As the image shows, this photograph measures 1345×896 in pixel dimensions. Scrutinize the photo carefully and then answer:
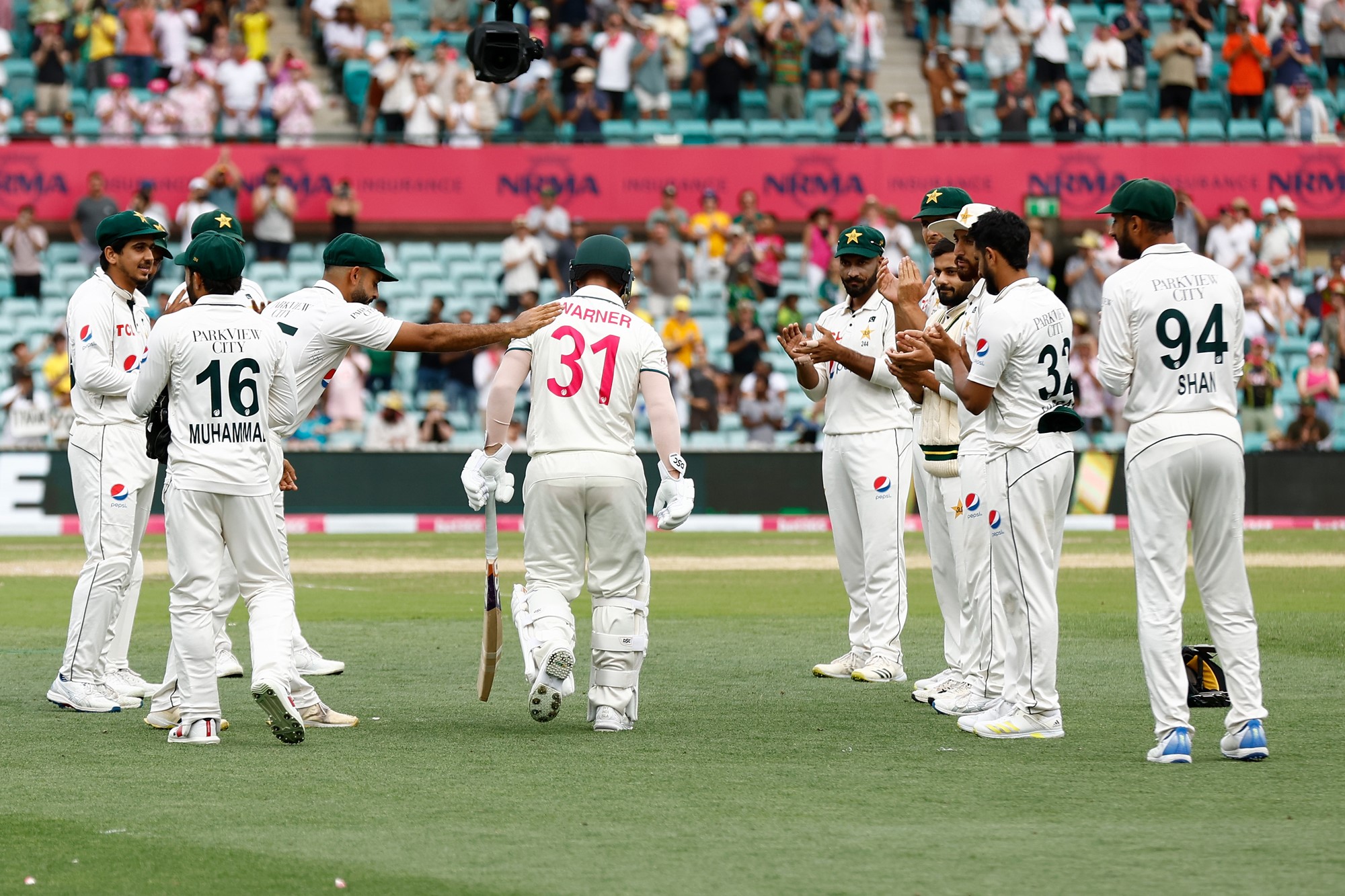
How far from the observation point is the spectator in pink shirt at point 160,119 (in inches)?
1078

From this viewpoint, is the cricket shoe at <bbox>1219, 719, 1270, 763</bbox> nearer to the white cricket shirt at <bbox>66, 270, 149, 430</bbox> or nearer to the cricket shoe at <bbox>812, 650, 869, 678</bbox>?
the cricket shoe at <bbox>812, 650, 869, 678</bbox>

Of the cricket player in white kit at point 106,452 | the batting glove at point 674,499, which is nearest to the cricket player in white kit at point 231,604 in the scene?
the cricket player in white kit at point 106,452

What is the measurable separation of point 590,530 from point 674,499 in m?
0.46

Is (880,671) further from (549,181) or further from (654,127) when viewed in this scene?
(654,127)

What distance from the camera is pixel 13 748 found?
8.23 meters

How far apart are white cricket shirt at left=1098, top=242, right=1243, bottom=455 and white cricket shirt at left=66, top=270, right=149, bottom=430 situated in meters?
5.17

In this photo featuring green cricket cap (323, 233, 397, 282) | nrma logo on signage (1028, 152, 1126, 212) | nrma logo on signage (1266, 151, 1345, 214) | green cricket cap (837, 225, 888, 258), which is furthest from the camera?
nrma logo on signage (1266, 151, 1345, 214)

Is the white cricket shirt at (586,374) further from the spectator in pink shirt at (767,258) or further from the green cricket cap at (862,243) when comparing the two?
the spectator in pink shirt at (767,258)

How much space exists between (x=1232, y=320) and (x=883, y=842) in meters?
3.07

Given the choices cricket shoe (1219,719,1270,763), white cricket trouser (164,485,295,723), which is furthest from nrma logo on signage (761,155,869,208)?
cricket shoe (1219,719,1270,763)

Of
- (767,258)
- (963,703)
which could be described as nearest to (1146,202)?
(963,703)

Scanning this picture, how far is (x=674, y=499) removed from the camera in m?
8.63

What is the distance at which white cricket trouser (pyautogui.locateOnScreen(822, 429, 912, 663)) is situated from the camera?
10.7 meters

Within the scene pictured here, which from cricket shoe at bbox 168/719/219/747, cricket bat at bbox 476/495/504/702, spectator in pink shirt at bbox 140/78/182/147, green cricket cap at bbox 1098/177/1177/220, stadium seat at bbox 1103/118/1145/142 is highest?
stadium seat at bbox 1103/118/1145/142
